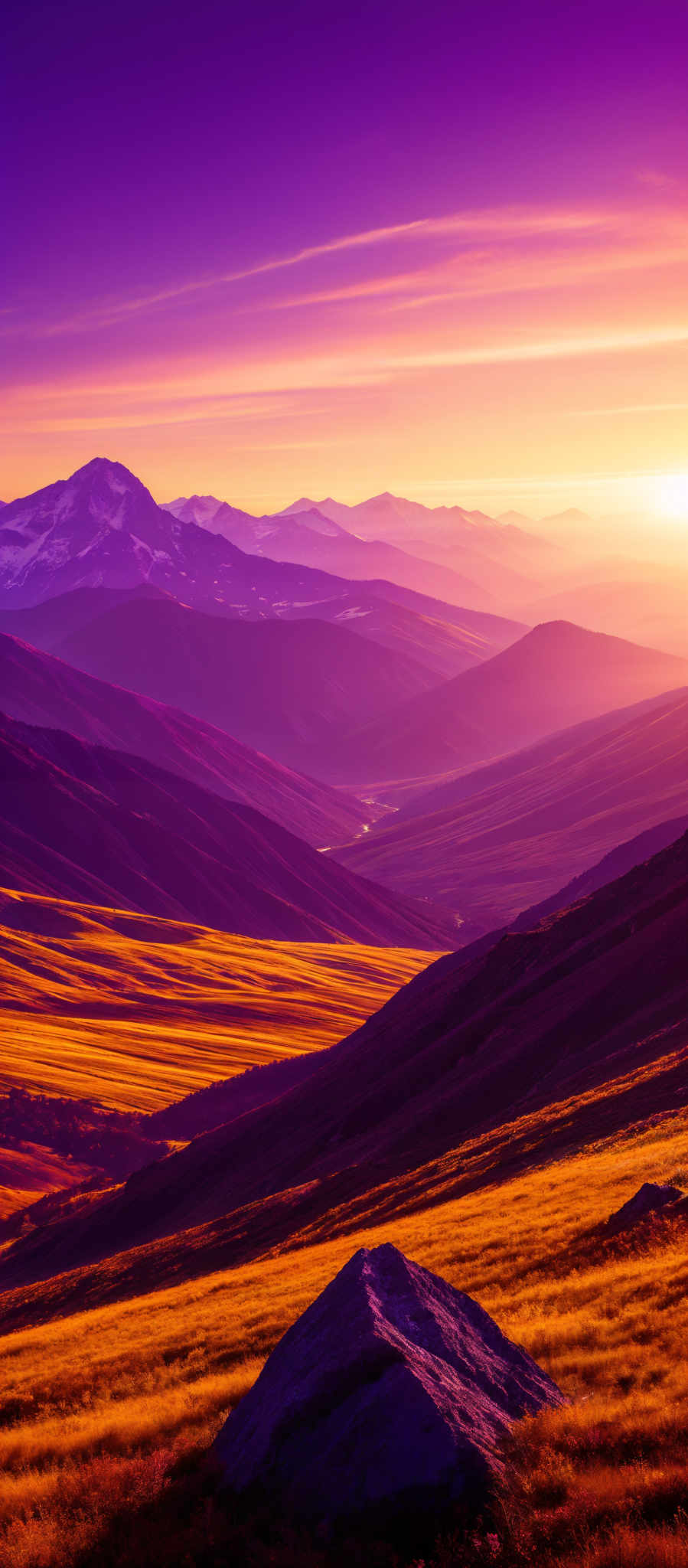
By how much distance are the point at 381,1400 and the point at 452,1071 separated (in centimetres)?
4159

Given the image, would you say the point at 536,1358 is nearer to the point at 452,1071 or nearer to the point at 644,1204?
the point at 644,1204

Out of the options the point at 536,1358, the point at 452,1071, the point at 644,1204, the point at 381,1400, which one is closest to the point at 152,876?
the point at 452,1071

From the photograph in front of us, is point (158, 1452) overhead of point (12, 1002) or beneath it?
overhead

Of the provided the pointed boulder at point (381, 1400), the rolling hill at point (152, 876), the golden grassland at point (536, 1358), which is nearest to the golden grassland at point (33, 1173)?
the golden grassland at point (536, 1358)

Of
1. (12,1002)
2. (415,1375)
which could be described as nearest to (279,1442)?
(415,1375)

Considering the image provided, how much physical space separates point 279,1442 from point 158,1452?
2.37 meters

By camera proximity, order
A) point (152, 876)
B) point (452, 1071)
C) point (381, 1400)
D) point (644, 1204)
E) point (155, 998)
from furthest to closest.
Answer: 1. point (152, 876)
2. point (155, 998)
3. point (452, 1071)
4. point (644, 1204)
5. point (381, 1400)

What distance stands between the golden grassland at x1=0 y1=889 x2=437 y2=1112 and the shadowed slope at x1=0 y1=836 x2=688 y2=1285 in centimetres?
3281

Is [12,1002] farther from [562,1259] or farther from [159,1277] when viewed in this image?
[562,1259]

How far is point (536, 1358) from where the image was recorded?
14461 mm

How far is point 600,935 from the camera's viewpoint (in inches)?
2260

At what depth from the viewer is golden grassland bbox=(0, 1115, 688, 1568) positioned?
1047cm

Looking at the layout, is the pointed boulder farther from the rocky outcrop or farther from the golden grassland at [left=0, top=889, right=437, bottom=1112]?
the golden grassland at [left=0, top=889, right=437, bottom=1112]

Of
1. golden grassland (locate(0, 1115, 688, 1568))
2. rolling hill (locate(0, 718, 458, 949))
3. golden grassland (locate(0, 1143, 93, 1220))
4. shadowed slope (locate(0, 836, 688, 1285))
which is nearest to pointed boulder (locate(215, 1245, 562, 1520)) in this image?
golden grassland (locate(0, 1115, 688, 1568))
